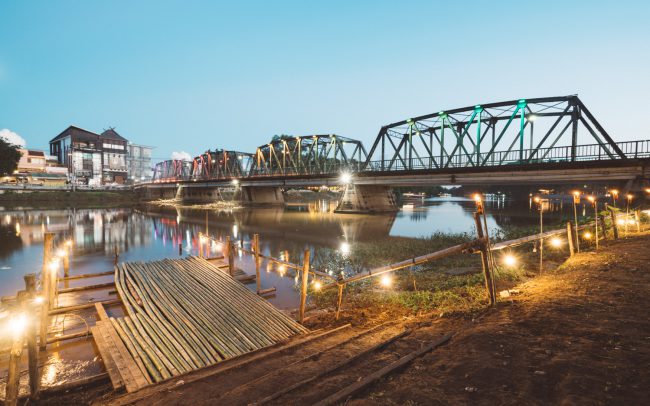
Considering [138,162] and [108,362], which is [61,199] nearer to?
[138,162]

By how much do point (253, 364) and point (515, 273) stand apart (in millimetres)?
10229

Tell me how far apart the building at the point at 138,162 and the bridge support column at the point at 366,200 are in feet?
338

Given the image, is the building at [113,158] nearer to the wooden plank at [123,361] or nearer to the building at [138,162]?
the building at [138,162]

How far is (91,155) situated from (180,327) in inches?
4434

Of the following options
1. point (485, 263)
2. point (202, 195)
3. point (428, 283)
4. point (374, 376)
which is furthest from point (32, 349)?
point (202, 195)

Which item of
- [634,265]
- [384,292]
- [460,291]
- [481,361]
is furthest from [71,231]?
[634,265]

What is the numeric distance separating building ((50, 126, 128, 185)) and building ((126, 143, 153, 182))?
2195 cm

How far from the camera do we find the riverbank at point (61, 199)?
60.6 meters

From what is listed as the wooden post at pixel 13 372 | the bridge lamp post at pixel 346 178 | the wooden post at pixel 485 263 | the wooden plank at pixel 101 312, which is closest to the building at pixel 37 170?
the bridge lamp post at pixel 346 178

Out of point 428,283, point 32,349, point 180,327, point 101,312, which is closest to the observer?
point 32,349

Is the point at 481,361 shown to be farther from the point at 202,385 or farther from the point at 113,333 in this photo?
the point at 113,333

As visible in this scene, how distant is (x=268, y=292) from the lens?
1311cm

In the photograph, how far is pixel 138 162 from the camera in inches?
4990

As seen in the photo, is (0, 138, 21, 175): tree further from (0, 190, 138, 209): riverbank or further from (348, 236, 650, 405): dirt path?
(348, 236, 650, 405): dirt path
